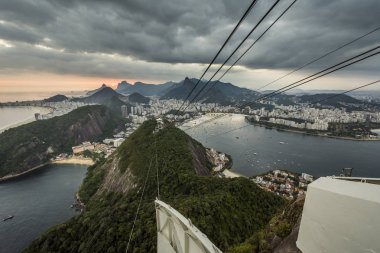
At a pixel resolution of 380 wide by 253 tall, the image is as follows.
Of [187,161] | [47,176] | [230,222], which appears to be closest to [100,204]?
[187,161]

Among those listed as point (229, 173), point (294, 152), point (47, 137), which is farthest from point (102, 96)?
point (229, 173)

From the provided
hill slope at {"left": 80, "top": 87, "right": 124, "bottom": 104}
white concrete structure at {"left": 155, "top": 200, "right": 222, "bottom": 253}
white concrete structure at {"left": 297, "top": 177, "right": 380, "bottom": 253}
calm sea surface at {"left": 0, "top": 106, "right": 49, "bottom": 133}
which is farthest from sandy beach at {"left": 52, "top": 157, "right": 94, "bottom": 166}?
hill slope at {"left": 80, "top": 87, "right": 124, "bottom": 104}

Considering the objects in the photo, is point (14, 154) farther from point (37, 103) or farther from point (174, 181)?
point (37, 103)

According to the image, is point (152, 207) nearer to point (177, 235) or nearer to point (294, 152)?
point (177, 235)

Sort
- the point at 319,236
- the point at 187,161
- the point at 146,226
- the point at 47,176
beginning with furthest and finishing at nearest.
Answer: the point at 47,176 < the point at 187,161 < the point at 146,226 < the point at 319,236

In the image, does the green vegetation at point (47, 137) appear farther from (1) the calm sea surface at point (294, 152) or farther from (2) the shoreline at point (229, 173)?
(2) the shoreline at point (229, 173)
